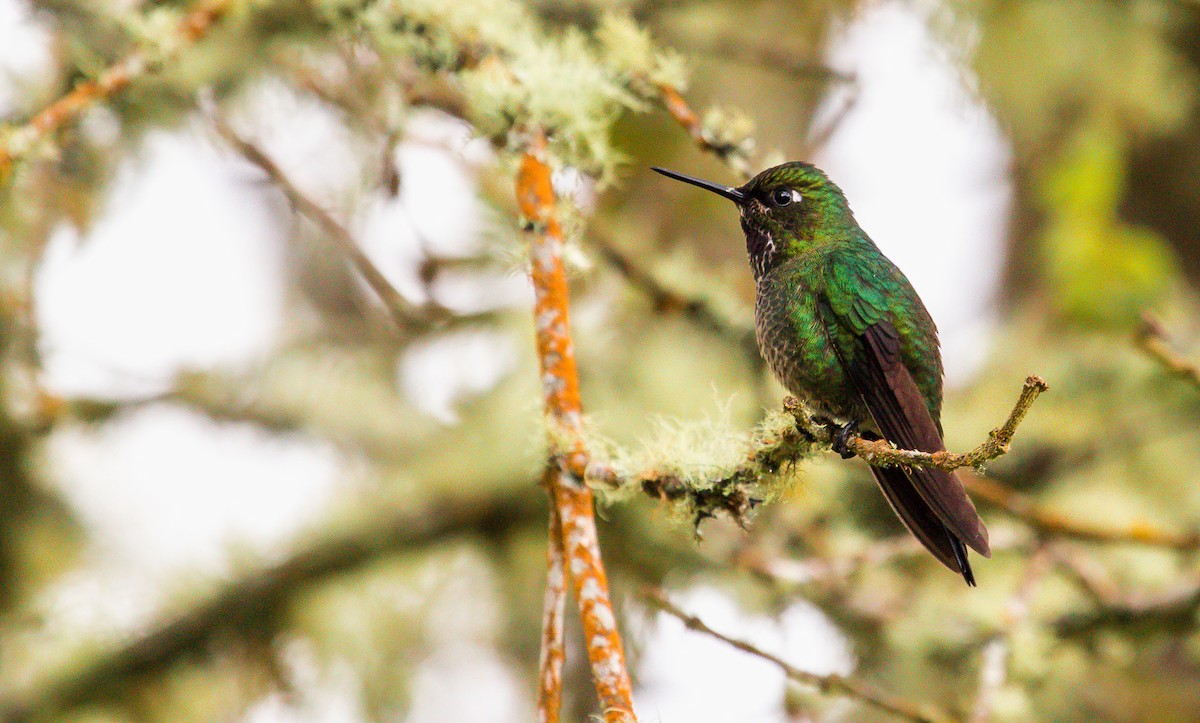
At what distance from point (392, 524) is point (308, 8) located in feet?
5.99

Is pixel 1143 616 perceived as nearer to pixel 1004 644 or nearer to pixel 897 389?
pixel 1004 644

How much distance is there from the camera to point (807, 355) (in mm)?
2566

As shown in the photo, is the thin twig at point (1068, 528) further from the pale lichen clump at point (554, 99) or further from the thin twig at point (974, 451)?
the thin twig at point (974, 451)

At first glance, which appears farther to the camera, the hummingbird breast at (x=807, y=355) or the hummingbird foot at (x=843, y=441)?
the hummingbird breast at (x=807, y=355)

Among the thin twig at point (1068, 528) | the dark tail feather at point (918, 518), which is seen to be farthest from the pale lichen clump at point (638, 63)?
the thin twig at point (1068, 528)

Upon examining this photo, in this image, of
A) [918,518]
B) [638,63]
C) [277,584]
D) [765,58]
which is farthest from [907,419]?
[277,584]

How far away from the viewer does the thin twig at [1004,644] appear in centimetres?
294

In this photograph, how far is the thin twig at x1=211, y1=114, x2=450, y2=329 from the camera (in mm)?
3596

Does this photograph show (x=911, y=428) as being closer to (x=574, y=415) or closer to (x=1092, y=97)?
(x=574, y=415)

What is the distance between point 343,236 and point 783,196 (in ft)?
5.09

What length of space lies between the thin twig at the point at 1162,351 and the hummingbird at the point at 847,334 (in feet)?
1.94

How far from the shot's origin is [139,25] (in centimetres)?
256

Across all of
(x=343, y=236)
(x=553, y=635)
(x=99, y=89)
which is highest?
(x=343, y=236)

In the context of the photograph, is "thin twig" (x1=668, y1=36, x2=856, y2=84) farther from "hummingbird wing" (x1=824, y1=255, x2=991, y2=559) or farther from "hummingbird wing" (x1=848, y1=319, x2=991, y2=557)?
"hummingbird wing" (x1=848, y1=319, x2=991, y2=557)
